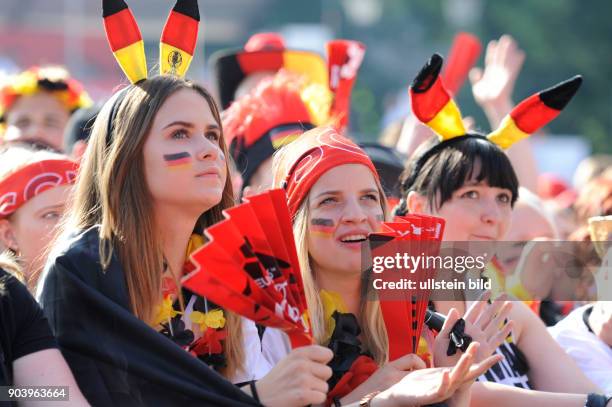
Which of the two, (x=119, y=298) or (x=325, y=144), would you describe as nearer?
(x=119, y=298)

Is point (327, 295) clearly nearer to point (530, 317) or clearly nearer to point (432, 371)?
point (432, 371)

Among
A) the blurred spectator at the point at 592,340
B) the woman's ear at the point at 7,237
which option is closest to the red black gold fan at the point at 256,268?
the woman's ear at the point at 7,237

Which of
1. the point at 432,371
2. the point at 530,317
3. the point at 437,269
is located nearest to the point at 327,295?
the point at 437,269

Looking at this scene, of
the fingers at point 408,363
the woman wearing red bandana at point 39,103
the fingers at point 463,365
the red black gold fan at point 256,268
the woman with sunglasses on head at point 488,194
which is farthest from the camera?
the woman wearing red bandana at point 39,103

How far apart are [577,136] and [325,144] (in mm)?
26083

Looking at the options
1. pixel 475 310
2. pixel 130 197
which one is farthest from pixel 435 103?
pixel 130 197

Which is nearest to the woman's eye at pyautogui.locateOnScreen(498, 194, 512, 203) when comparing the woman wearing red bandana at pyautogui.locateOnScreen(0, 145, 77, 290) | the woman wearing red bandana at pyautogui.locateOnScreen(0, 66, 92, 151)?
the woman wearing red bandana at pyautogui.locateOnScreen(0, 145, 77, 290)

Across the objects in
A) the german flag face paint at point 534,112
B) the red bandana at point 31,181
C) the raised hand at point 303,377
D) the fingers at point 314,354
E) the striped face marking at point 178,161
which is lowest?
the raised hand at point 303,377

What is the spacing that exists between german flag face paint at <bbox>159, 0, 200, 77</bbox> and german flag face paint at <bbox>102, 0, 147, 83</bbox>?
10 centimetres

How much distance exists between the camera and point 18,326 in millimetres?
2654

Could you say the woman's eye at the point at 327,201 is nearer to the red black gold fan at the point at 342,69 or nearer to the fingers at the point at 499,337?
the fingers at the point at 499,337

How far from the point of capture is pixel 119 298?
2.83 meters

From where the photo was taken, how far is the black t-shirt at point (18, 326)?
8.62 feet

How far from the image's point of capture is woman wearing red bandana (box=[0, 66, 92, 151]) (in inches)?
232
